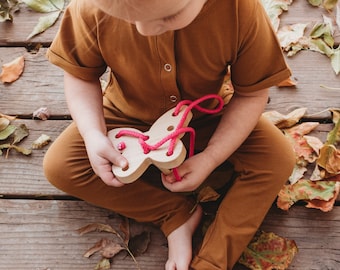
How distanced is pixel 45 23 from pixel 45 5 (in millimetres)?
66

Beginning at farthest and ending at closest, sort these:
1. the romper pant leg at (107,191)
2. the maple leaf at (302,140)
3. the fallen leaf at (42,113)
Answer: the fallen leaf at (42,113), the maple leaf at (302,140), the romper pant leg at (107,191)

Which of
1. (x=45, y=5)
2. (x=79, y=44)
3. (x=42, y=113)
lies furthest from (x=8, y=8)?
(x=79, y=44)

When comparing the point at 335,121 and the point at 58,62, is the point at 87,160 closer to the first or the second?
the point at 58,62

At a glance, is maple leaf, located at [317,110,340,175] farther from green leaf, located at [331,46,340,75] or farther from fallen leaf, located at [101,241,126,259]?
fallen leaf, located at [101,241,126,259]

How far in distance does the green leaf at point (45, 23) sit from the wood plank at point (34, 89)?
6 cm

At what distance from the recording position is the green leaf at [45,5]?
160cm

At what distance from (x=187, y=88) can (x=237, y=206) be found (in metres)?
0.29

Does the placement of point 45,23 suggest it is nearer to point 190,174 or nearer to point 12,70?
point 12,70

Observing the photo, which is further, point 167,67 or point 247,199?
point 247,199

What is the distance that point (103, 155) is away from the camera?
1.06 m

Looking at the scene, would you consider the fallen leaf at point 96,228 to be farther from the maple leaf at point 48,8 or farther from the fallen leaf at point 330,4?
the fallen leaf at point 330,4

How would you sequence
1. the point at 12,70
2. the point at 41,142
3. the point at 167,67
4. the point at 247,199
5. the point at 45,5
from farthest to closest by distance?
1. the point at 45,5
2. the point at 12,70
3. the point at 41,142
4. the point at 247,199
5. the point at 167,67

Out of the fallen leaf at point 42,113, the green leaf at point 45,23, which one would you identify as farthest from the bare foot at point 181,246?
the green leaf at point 45,23

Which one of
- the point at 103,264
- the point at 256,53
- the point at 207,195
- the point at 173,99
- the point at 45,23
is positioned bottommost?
the point at 103,264
